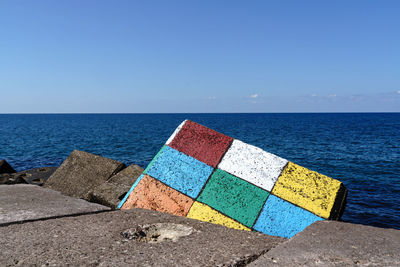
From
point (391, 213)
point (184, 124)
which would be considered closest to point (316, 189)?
point (184, 124)

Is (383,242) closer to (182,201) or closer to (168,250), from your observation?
(168,250)


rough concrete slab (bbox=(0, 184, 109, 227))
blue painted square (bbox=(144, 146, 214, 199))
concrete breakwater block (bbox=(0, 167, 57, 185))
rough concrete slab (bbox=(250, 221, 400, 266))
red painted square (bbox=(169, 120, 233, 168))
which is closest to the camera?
rough concrete slab (bbox=(250, 221, 400, 266))

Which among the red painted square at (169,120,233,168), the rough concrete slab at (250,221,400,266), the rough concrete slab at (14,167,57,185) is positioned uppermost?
the red painted square at (169,120,233,168)

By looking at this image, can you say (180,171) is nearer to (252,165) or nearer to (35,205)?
(252,165)

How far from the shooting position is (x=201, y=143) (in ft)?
13.6

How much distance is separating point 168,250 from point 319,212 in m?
2.17

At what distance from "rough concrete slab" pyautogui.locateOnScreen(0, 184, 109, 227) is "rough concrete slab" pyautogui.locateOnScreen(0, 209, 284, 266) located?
0.18 m

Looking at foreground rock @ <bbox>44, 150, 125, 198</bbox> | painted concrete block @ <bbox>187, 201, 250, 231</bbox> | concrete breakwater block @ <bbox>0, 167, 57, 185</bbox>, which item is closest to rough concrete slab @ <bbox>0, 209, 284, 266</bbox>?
painted concrete block @ <bbox>187, 201, 250, 231</bbox>

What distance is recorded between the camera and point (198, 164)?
4.00 m

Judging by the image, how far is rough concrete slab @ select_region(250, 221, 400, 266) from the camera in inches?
75.0

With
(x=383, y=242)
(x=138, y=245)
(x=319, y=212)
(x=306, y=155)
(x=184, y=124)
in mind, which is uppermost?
(x=184, y=124)

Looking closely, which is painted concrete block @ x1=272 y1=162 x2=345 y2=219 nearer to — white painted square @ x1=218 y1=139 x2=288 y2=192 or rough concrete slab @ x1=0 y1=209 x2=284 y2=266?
white painted square @ x1=218 y1=139 x2=288 y2=192

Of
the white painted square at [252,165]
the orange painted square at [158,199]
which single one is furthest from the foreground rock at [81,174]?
the white painted square at [252,165]

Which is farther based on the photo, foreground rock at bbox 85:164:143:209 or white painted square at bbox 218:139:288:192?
foreground rock at bbox 85:164:143:209
